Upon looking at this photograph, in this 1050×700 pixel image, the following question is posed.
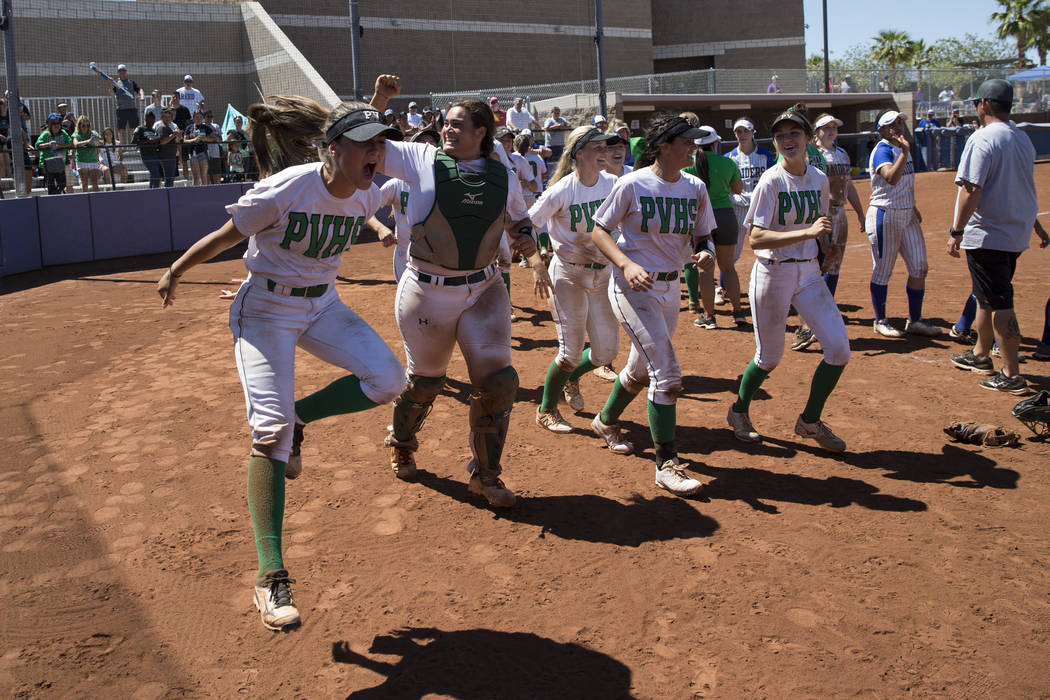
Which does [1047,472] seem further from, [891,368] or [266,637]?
[266,637]

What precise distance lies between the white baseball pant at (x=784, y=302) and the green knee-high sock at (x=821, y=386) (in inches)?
2.5

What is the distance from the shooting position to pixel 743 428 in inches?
248

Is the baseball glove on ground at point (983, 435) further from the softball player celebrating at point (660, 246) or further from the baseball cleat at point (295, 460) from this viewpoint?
the baseball cleat at point (295, 460)

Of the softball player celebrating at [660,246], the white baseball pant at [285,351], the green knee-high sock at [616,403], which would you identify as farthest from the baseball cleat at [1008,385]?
the white baseball pant at [285,351]

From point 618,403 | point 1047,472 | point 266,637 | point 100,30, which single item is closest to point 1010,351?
point 1047,472

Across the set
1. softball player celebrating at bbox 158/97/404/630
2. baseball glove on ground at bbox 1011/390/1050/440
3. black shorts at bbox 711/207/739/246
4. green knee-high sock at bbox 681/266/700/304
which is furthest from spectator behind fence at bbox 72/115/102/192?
baseball glove on ground at bbox 1011/390/1050/440

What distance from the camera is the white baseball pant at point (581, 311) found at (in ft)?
20.9

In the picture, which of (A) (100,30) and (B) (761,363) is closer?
(B) (761,363)

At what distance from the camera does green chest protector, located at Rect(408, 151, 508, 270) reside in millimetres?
4688

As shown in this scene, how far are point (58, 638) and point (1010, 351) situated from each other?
6.71m

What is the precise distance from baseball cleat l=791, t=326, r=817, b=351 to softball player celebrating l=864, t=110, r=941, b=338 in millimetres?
841

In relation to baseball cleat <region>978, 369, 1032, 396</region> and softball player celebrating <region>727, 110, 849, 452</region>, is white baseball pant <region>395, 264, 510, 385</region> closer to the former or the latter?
softball player celebrating <region>727, 110, 849, 452</region>

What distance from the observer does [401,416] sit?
5434mm

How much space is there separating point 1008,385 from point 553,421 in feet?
11.8
